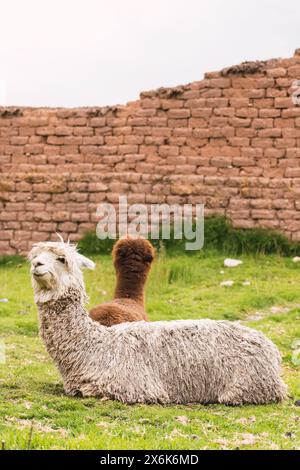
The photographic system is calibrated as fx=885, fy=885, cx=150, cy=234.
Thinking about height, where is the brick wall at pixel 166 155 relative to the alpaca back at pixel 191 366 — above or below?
above

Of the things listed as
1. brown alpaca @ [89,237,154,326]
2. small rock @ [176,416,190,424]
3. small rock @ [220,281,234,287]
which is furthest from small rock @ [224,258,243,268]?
small rock @ [176,416,190,424]

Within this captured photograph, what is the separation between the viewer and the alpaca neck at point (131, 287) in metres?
8.61

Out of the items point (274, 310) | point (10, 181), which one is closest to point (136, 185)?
point (10, 181)

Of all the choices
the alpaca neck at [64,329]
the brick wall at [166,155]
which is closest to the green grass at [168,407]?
the alpaca neck at [64,329]

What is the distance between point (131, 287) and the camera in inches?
340

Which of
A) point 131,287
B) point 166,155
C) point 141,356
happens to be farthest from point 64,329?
point 166,155

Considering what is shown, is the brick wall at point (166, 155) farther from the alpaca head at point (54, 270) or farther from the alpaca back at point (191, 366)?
the alpaca head at point (54, 270)

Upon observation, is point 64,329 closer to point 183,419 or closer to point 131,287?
point 183,419

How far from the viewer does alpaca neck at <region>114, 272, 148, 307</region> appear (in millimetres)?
8609

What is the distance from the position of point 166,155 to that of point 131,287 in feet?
23.7

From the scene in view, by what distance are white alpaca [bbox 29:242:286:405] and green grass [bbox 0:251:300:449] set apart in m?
0.15

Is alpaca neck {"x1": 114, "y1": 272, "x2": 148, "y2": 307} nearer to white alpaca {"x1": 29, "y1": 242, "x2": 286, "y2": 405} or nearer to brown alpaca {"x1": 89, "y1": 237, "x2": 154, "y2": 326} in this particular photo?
brown alpaca {"x1": 89, "y1": 237, "x2": 154, "y2": 326}
